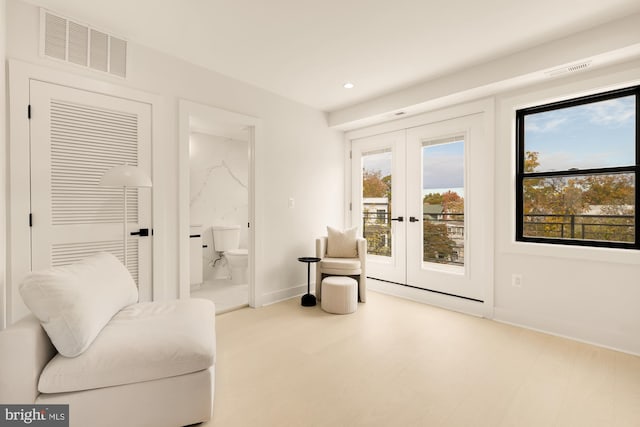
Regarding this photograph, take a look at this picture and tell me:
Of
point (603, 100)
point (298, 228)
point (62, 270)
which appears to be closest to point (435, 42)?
point (603, 100)

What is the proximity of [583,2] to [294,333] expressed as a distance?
3295 mm

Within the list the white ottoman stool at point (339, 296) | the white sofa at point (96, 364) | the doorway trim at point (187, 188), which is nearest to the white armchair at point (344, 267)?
the white ottoman stool at point (339, 296)

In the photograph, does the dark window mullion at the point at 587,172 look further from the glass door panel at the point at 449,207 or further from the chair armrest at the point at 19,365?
the chair armrest at the point at 19,365

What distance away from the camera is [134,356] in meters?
1.50

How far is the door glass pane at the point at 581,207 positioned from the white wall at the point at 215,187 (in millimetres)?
3702

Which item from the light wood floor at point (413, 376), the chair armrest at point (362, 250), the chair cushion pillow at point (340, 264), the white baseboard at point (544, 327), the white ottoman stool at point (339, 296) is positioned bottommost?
the light wood floor at point (413, 376)

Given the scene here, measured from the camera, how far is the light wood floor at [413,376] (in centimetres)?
171

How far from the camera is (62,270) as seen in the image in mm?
1641

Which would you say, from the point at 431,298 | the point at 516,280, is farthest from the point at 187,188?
the point at 516,280

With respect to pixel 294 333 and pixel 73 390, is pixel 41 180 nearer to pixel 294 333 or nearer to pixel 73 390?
pixel 73 390

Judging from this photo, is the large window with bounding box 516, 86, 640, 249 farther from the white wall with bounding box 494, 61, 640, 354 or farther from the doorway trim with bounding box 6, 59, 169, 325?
the doorway trim with bounding box 6, 59, 169, 325

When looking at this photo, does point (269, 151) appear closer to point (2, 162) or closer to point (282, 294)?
point (282, 294)

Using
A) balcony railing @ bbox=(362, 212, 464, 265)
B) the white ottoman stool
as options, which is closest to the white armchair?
the white ottoman stool

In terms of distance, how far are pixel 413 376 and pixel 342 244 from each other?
2.00m
